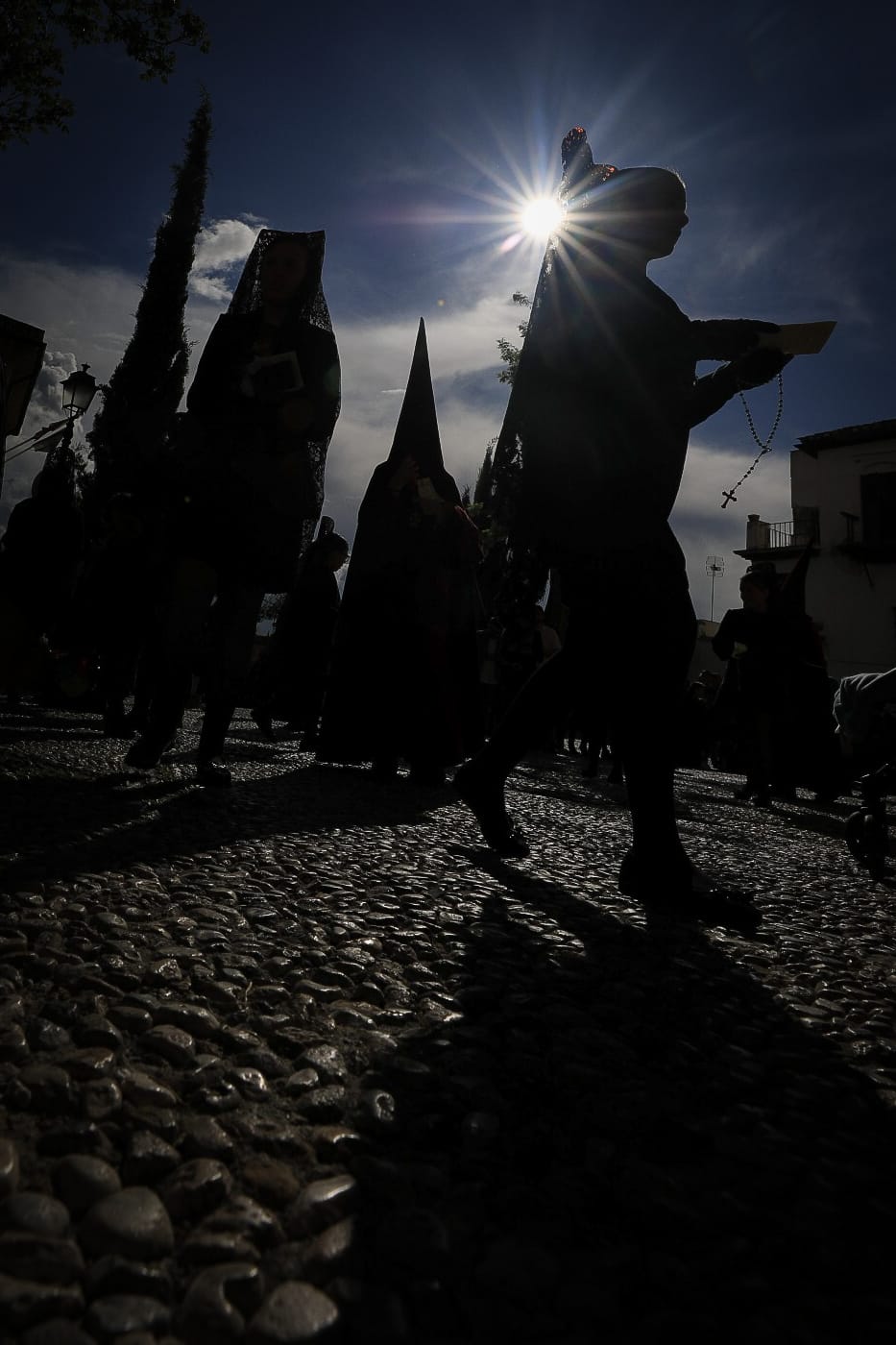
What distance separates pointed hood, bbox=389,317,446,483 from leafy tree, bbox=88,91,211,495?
78.8 feet

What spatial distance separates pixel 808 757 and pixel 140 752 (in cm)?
731

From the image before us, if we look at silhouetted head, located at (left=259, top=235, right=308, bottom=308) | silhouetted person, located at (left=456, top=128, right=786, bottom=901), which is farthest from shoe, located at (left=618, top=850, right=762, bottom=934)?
silhouetted head, located at (left=259, top=235, right=308, bottom=308)

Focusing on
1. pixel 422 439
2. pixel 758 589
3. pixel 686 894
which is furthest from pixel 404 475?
pixel 758 589

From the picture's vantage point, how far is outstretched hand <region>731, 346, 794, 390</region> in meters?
2.20

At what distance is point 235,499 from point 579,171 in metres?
1.76

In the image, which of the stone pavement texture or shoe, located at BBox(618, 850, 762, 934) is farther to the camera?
shoe, located at BBox(618, 850, 762, 934)

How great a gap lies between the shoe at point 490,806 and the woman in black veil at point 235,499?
1338 millimetres

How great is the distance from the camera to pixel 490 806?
2438 millimetres

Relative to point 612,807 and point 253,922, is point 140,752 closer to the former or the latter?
point 253,922

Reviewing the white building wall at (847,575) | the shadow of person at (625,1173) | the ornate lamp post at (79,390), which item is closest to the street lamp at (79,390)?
the ornate lamp post at (79,390)

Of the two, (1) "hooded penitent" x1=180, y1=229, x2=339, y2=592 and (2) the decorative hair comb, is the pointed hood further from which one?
(2) the decorative hair comb

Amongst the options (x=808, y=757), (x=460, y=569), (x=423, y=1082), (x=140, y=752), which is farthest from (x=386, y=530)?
(x=808, y=757)

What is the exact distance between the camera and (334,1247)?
2.15 feet

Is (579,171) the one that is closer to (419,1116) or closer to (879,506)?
(419,1116)
